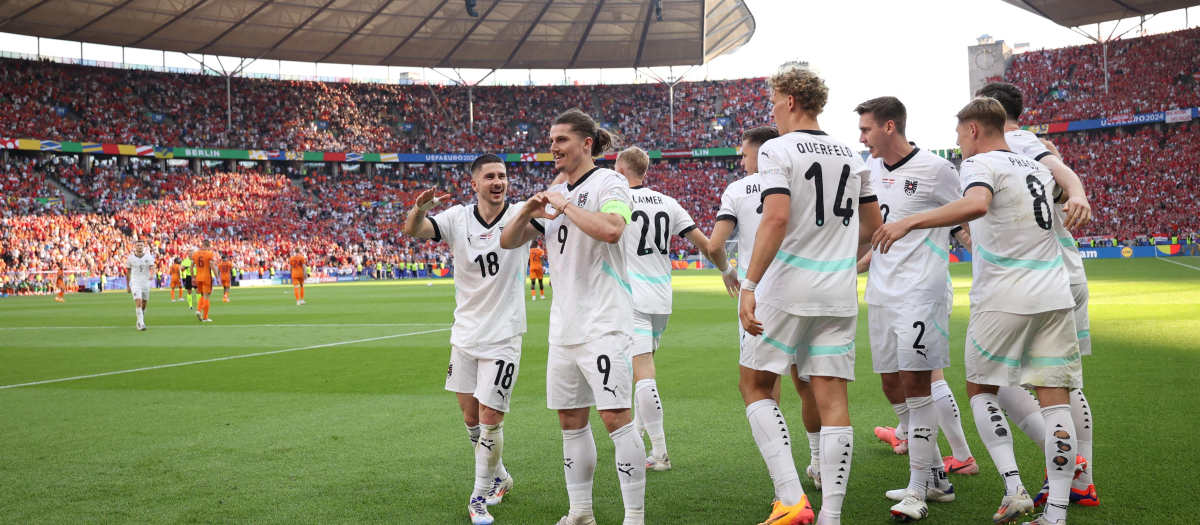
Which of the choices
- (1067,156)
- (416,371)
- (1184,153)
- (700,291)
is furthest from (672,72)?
(416,371)

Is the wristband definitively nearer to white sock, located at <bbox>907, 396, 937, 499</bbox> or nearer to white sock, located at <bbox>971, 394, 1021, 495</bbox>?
white sock, located at <bbox>907, 396, 937, 499</bbox>

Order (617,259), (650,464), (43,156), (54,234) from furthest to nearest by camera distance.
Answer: (43,156) → (54,234) → (650,464) → (617,259)

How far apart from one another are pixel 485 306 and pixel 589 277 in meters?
1.13

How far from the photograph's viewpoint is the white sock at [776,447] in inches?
151

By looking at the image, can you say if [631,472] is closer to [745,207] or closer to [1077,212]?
[745,207]

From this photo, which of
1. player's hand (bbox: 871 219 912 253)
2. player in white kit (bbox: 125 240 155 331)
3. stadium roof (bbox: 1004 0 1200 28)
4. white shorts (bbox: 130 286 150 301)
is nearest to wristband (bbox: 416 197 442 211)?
player's hand (bbox: 871 219 912 253)

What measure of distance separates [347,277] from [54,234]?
15.3 m

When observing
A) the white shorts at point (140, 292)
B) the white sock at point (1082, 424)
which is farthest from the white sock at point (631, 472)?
the white shorts at point (140, 292)

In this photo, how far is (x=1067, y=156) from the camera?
2024 inches

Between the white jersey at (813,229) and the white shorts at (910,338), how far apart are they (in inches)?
32.4

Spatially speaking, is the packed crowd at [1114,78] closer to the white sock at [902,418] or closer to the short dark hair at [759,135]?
the white sock at [902,418]

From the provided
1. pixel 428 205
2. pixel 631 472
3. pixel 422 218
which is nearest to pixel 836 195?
pixel 631 472

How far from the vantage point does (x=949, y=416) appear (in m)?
4.92

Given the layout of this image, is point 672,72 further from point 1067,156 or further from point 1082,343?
point 1082,343
